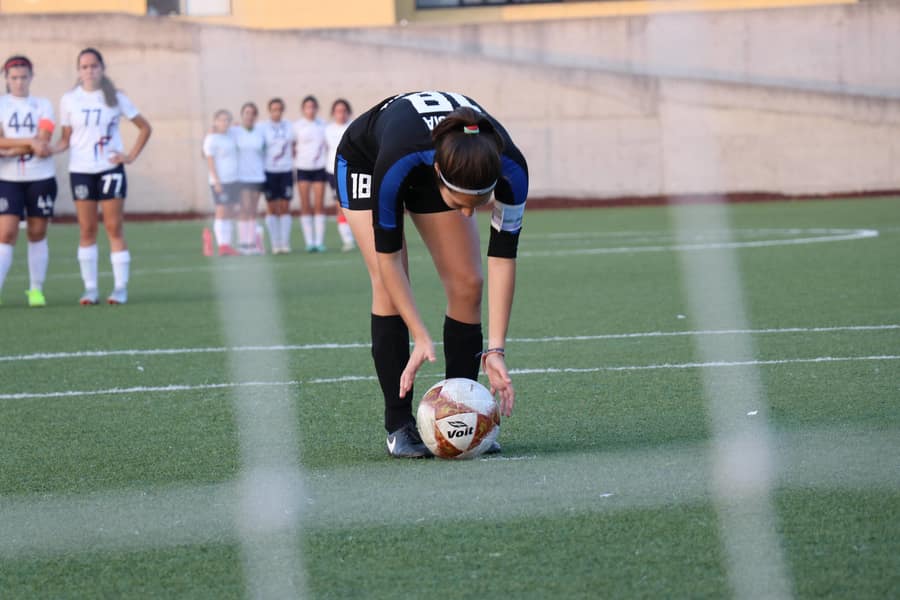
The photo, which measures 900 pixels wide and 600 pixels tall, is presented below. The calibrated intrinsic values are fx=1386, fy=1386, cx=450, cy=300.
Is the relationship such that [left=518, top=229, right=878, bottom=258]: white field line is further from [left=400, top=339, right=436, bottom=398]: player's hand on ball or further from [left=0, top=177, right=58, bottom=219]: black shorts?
[left=400, top=339, right=436, bottom=398]: player's hand on ball

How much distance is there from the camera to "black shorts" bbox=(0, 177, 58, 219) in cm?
1166

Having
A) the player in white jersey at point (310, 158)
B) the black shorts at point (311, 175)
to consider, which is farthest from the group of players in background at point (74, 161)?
the black shorts at point (311, 175)

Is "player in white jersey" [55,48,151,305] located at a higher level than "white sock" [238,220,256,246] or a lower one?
higher

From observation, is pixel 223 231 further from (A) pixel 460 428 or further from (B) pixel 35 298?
(A) pixel 460 428

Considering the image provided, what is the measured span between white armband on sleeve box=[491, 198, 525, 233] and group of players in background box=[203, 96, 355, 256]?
1339cm

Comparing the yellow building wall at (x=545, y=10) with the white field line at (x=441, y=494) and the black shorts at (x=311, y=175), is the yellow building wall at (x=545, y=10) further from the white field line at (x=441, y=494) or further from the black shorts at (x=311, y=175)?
the white field line at (x=441, y=494)

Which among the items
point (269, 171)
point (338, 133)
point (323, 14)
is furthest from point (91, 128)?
point (323, 14)

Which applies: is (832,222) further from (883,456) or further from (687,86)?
(883,456)

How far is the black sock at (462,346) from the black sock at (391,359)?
0.17 metres

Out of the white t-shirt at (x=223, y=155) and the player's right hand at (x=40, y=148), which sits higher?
the player's right hand at (x=40, y=148)

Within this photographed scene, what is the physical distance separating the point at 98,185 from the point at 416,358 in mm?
7366

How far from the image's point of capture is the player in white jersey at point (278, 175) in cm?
1909

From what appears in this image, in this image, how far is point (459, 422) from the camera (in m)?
5.14

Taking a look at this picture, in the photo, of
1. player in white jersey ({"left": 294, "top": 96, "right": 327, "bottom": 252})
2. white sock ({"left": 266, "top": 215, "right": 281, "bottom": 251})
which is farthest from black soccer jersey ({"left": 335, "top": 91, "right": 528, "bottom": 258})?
player in white jersey ({"left": 294, "top": 96, "right": 327, "bottom": 252})
